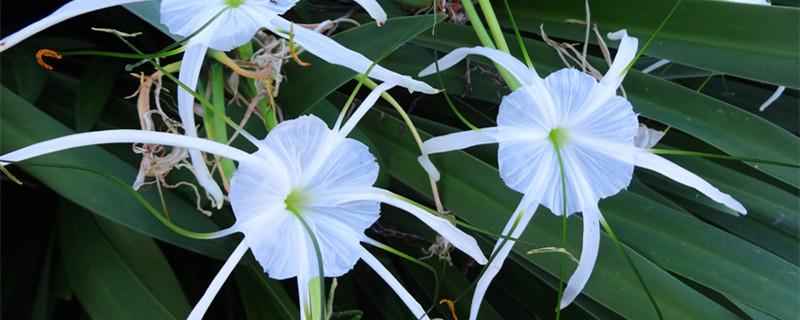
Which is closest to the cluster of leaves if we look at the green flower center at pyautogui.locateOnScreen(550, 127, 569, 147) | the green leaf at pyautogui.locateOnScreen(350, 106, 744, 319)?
the green leaf at pyautogui.locateOnScreen(350, 106, 744, 319)

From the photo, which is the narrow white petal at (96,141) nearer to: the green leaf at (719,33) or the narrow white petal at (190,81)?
Result: the narrow white petal at (190,81)

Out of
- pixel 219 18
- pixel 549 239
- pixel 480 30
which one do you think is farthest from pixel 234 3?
pixel 549 239

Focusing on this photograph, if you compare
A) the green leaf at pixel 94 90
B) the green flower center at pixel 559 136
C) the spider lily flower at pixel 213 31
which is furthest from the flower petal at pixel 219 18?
the green leaf at pixel 94 90

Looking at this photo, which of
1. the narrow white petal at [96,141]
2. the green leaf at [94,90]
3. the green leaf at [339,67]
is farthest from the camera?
the green leaf at [94,90]

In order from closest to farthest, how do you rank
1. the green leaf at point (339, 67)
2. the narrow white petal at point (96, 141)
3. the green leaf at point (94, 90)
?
the narrow white petal at point (96, 141), the green leaf at point (339, 67), the green leaf at point (94, 90)

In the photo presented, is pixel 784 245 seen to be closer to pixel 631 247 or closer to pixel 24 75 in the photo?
pixel 631 247

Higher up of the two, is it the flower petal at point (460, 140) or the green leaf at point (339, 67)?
the green leaf at point (339, 67)

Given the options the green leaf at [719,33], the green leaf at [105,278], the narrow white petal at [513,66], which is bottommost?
the green leaf at [105,278]
